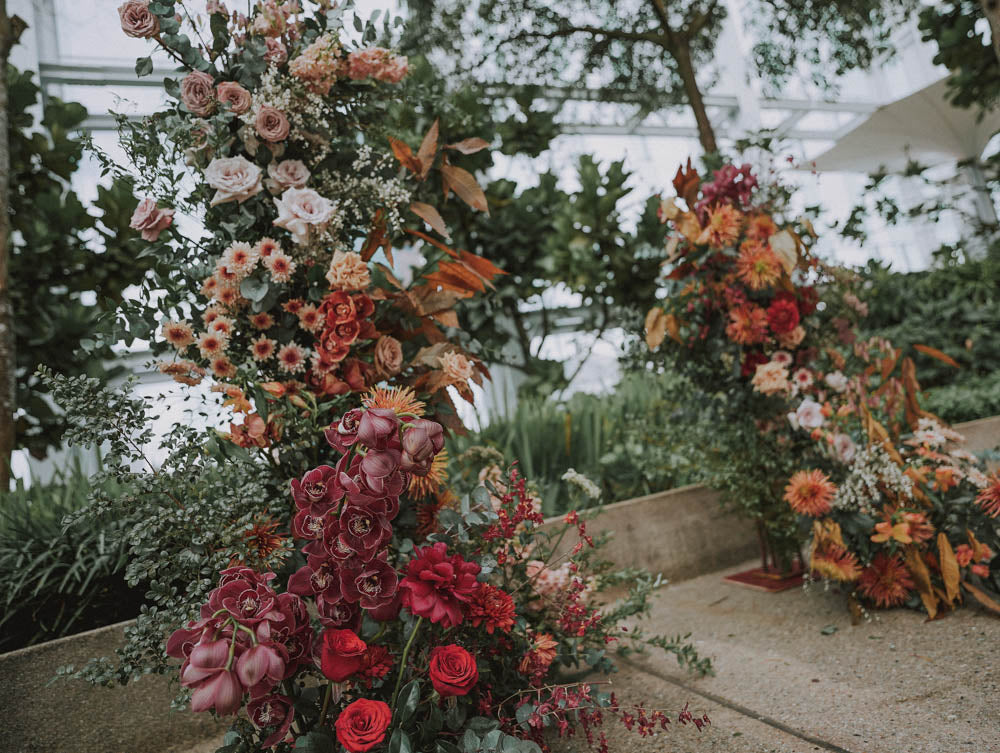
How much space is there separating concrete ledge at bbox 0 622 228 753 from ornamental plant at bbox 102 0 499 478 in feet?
1.81

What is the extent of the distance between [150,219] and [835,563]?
5.97 feet

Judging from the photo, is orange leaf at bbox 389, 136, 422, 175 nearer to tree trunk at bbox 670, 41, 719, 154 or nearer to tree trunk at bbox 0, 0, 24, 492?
tree trunk at bbox 0, 0, 24, 492

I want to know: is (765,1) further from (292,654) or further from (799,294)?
(292,654)

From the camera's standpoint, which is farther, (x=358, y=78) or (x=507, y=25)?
(x=507, y=25)

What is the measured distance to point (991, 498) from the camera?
1.55 metres

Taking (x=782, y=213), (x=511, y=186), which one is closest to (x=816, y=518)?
(x=782, y=213)

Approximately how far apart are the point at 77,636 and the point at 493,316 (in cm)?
265

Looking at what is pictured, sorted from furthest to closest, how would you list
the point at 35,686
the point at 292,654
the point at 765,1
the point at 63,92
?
the point at 63,92, the point at 765,1, the point at 35,686, the point at 292,654

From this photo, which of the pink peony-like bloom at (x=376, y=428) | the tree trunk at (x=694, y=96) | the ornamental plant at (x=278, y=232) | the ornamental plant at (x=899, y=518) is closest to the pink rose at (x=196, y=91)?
the ornamental plant at (x=278, y=232)

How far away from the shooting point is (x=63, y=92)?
4.85 meters

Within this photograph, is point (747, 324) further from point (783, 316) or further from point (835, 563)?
point (835, 563)

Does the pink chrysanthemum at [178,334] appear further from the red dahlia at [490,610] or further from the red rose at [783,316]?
the red rose at [783,316]

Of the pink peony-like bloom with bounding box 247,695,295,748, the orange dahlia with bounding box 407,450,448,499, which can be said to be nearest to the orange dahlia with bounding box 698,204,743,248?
the orange dahlia with bounding box 407,450,448,499

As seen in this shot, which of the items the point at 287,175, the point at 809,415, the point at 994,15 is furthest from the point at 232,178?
the point at 994,15
